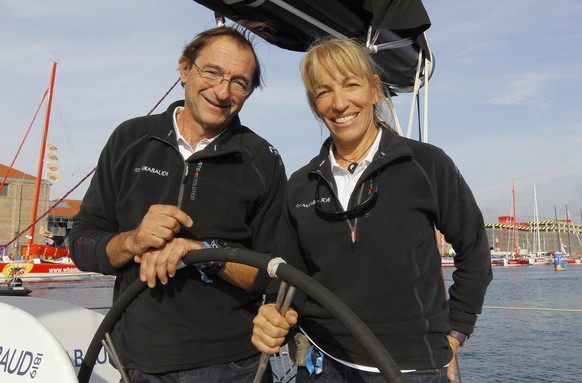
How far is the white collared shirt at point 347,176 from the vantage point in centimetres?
167

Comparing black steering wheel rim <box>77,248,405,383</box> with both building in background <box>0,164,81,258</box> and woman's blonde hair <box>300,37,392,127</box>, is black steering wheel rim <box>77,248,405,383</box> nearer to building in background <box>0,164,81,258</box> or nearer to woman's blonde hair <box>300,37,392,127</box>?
woman's blonde hair <box>300,37,392,127</box>

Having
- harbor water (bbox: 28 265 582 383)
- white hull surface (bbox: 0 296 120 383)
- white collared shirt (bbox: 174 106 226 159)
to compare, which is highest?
white collared shirt (bbox: 174 106 226 159)

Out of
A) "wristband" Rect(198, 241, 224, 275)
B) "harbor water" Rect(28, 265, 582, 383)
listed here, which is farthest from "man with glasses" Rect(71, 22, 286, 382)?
"harbor water" Rect(28, 265, 582, 383)

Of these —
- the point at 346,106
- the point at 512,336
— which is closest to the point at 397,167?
the point at 346,106

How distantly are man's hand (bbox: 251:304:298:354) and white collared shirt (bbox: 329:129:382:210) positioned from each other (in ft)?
1.39

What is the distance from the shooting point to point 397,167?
5.38 feet

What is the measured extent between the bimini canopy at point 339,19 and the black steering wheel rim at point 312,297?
4.70ft

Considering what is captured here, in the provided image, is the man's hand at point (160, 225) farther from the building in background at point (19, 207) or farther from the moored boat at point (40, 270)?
the building in background at point (19, 207)

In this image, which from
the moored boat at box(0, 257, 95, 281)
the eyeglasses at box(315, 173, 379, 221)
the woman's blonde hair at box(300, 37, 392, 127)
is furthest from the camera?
the moored boat at box(0, 257, 95, 281)

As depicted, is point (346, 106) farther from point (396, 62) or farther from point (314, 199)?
point (396, 62)

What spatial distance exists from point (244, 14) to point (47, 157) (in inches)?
984

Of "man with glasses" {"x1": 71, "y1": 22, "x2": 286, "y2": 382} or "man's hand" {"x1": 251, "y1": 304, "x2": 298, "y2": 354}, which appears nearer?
"man's hand" {"x1": 251, "y1": 304, "x2": 298, "y2": 354}

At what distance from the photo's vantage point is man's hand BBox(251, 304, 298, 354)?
4.38ft

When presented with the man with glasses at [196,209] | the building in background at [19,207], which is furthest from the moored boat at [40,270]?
the man with glasses at [196,209]
